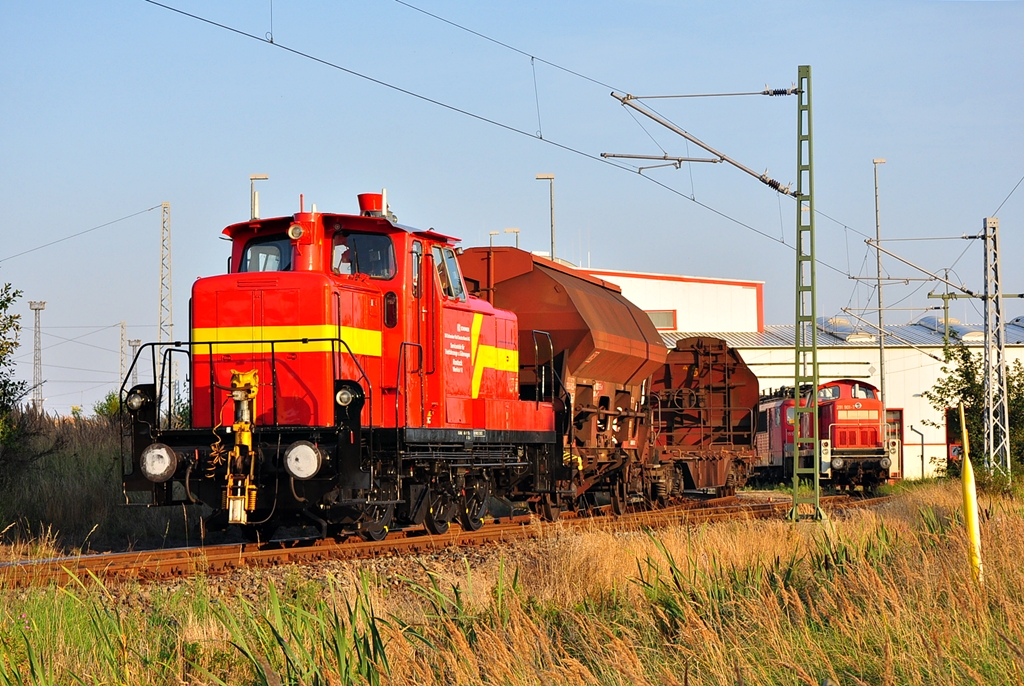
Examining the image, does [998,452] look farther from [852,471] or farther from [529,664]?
[529,664]

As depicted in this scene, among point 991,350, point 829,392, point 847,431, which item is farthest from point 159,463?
point 829,392

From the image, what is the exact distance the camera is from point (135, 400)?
11328mm

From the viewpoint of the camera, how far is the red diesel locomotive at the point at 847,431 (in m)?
28.4

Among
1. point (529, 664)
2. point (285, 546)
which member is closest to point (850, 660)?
point (529, 664)

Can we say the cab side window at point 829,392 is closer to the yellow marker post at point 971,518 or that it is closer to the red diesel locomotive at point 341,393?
the red diesel locomotive at point 341,393

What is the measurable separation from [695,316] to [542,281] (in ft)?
109

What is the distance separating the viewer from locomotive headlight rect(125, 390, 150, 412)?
37.1 ft

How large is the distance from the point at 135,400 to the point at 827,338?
4036cm

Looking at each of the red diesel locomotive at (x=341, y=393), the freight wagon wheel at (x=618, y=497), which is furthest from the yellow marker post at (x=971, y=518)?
the freight wagon wheel at (x=618, y=497)

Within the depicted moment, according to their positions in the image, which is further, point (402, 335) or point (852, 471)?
point (852, 471)

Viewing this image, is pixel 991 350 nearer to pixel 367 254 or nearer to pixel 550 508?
pixel 550 508

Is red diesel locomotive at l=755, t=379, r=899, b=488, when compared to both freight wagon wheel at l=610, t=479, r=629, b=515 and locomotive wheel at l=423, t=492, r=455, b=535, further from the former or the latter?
locomotive wheel at l=423, t=492, r=455, b=535

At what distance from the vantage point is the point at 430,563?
11172 millimetres

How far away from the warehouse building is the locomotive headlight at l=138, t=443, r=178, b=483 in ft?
111
